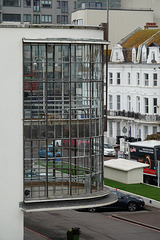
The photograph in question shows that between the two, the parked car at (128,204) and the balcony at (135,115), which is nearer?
the parked car at (128,204)

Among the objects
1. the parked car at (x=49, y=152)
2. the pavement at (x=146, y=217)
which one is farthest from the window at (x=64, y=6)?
the parked car at (x=49, y=152)

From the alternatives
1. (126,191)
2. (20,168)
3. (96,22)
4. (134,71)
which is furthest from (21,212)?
(96,22)

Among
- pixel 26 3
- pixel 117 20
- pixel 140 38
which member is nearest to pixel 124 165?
pixel 140 38

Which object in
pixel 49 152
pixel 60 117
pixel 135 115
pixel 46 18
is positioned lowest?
pixel 135 115

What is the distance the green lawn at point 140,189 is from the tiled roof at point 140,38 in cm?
2935

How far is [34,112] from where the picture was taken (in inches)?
1320

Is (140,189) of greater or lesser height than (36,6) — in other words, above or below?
below

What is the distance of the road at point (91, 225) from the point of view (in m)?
39.8

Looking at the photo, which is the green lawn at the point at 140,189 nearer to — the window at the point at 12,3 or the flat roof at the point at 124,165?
the flat roof at the point at 124,165

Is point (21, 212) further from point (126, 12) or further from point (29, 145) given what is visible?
point (126, 12)

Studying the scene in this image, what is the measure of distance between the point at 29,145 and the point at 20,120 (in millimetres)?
1074

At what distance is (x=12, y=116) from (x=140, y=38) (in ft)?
172

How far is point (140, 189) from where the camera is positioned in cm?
5219

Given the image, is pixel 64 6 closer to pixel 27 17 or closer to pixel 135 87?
pixel 27 17
